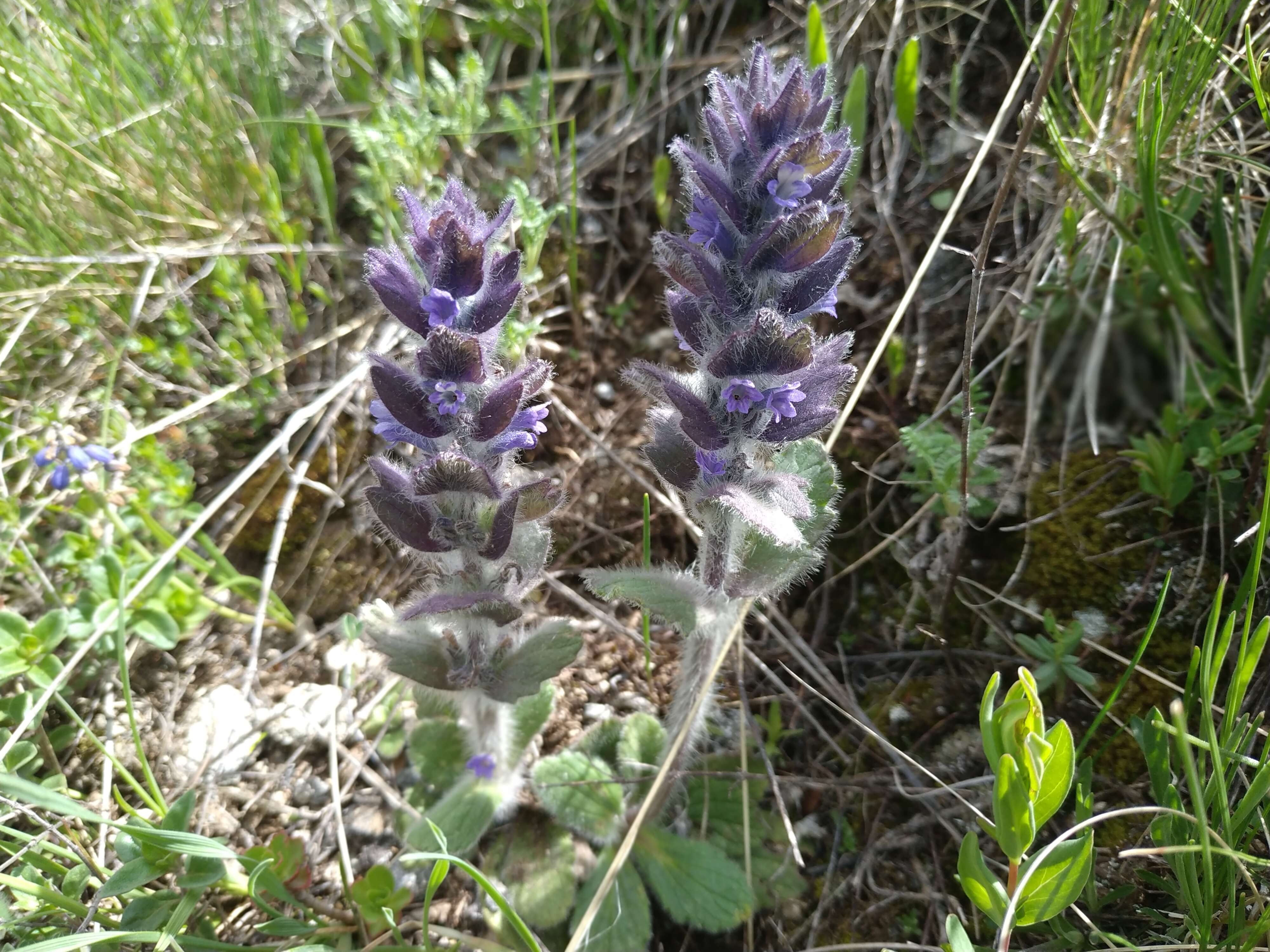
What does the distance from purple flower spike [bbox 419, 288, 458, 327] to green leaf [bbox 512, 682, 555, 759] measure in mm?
1234

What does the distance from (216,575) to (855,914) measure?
220 cm

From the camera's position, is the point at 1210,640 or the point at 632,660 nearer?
the point at 1210,640

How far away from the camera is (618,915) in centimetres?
219

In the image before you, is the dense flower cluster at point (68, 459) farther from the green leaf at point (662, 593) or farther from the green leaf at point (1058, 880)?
the green leaf at point (1058, 880)

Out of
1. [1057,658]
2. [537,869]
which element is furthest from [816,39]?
[537,869]

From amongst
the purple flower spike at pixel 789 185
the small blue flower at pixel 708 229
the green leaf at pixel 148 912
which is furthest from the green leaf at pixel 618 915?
the purple flower spike at pixel 789 185

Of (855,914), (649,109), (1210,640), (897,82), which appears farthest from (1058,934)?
(649,109)

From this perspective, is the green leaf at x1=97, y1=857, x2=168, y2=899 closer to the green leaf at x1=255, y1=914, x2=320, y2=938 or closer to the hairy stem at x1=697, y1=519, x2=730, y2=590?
the green leaf at x1=255, y1=914, x2=320, y2=938

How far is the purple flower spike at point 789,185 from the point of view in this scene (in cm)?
161

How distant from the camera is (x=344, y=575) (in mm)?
2934

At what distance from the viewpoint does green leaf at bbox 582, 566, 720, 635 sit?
1.92 meters

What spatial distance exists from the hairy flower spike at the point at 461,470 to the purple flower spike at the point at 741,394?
16.3 inches

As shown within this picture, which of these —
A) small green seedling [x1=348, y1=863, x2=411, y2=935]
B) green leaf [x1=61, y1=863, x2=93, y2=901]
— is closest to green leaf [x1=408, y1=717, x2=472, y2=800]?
small green seedling [x1=348, y1=863, x2=411, y2=935]

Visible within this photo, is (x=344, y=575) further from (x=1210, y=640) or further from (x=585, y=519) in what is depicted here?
(x=1210, y=640)
